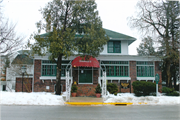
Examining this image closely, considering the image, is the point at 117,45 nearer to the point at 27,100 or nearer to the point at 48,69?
the point at 48,69

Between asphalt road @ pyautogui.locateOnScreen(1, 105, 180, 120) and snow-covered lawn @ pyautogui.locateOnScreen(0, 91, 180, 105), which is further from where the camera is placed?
snow-covered lawn @ pyautogui.locateOnScreen(0, 91, 180, 105)

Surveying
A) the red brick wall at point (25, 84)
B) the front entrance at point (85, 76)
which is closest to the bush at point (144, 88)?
the front entrance at point (85, 76)

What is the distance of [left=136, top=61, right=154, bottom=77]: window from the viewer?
20.2 m

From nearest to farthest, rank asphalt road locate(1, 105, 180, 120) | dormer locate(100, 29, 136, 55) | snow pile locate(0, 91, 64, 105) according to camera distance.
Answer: asphalt road locate(1, 105, 180, 120) → snow pile locate(0, 91, 64, 105) → dormer locate(100, 29, 136, 55)

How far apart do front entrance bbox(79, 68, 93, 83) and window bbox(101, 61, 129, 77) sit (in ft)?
6.75

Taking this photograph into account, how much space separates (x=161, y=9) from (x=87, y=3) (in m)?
9.72

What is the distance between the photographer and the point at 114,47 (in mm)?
21531

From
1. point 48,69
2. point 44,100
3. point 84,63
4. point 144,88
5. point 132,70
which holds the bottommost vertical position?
point 44,100

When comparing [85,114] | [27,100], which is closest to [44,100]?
[27,100]

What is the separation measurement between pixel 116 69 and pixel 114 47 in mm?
3079

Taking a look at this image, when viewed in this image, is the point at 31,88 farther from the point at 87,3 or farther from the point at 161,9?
the point at 161,9

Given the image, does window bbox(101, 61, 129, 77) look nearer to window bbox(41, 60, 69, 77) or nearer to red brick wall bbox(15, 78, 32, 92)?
window bbox(41, 60, 69, 77)

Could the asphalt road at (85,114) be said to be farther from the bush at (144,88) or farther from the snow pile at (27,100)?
the bush at (144,88)

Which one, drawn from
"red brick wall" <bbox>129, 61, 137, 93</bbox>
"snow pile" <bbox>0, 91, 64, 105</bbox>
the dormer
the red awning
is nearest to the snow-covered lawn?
"snow pile" <bbox>0, 91, 64, 105</bbox>
